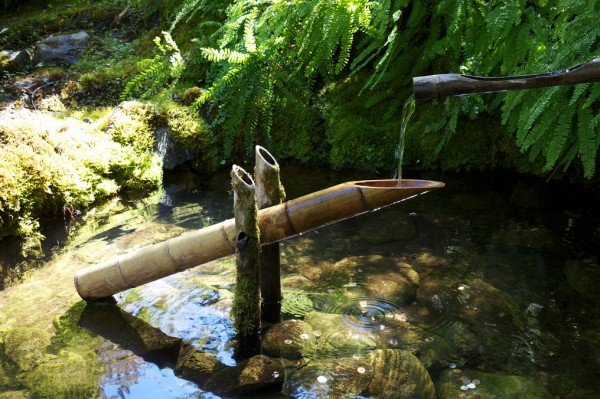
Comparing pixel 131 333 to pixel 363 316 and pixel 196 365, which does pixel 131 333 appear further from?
pixel 363 316

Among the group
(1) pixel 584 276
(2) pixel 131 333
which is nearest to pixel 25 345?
(2) pixel 131 333

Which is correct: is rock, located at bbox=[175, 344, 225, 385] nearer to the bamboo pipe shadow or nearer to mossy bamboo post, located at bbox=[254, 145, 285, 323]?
the bamboo pipe shadow

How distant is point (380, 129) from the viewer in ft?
22.2

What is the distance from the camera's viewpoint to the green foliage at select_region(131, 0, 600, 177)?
13.7 feet

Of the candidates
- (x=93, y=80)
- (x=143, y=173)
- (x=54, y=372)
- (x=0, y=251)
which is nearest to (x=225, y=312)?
(x=54, y=372)

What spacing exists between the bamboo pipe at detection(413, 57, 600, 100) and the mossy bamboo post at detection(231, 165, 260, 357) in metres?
1.33

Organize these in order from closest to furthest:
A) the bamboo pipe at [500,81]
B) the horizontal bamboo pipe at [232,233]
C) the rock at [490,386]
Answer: the bamboo pipe at [500,81] → the horizontal bamboo pipe at [232,233] → the rock at [490,386]

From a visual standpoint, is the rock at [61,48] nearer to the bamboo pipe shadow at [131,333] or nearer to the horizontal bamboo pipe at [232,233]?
the bamboo pipe shadow at [131,333]

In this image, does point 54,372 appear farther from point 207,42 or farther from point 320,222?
point 207,42

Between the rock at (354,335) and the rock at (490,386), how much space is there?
40 centimetres

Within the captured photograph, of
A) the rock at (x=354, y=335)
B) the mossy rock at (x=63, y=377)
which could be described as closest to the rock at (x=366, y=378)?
the rock at (x=354, y=335)

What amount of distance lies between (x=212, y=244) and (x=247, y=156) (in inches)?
150

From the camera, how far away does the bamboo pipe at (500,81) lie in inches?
94.9

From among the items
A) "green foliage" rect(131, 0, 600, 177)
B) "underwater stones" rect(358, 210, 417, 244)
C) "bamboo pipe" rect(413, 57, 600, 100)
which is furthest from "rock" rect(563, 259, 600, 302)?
"bamboo pipe" rect(413, 57, 600, 100)
